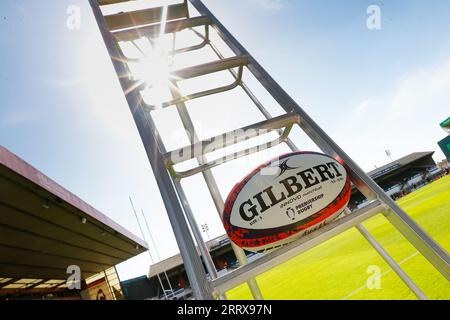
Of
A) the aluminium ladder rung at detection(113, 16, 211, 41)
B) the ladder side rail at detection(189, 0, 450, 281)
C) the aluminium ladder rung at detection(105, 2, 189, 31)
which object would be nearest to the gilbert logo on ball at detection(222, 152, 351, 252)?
the ladder side rail at detection(189, 0, 450, 281)

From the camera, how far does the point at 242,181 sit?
1669 millimetres

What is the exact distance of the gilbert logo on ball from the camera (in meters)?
1.47

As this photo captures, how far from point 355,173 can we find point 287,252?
678mm

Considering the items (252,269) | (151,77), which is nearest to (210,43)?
(151,77)

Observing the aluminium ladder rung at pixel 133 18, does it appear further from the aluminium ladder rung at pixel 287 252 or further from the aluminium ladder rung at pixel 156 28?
the aluminium ladder rung at pixel 287 252

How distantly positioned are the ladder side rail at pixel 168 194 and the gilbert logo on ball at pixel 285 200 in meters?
0.44

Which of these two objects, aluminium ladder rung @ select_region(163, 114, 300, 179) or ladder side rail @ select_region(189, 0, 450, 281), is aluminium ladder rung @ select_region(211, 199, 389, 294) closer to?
ladder side rail @ select_region(189, 0, 450, 281)

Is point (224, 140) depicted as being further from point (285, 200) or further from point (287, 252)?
point (287, 252)

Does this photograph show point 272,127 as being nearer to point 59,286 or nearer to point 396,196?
point 59,286

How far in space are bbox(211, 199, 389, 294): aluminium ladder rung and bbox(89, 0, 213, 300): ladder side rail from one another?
76 mm

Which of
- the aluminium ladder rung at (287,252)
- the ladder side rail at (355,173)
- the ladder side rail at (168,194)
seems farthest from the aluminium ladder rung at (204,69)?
the aluminium ladder rung at (287,252)

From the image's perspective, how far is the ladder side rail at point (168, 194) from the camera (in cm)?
112

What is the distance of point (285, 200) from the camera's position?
4.97 feet

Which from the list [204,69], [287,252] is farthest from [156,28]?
[287,252]
